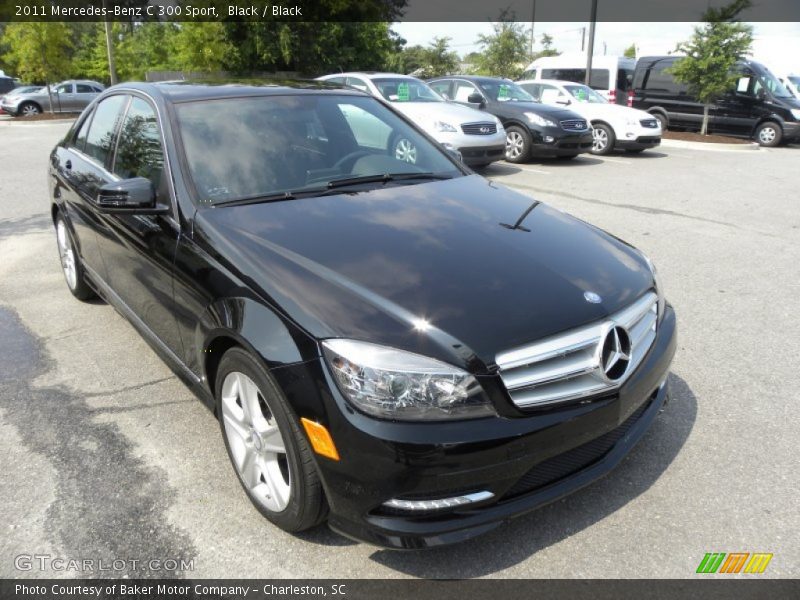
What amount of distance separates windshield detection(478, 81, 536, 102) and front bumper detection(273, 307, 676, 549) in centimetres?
1172

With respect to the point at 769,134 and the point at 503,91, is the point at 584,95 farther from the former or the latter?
the point at 769,134

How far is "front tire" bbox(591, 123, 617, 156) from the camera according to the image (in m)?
14.0

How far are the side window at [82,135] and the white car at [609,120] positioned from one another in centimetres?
1063

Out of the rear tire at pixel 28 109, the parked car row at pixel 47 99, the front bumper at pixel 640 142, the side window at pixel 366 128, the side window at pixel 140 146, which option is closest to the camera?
the side window at pixel 140 146

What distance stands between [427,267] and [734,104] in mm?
17694

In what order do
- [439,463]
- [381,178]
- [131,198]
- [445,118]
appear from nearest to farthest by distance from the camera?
[439,463] → [131,198] → [381,178] → [445,118]

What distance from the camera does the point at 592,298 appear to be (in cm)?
247

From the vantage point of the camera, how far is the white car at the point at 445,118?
34.9 feet

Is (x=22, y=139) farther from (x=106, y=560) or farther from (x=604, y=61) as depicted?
(x=106, y=560)

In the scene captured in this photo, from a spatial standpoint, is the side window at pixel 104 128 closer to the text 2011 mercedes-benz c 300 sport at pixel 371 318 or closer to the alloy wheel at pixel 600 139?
the text 2011 mercedes-benz c 300 sport at pixel 371 318

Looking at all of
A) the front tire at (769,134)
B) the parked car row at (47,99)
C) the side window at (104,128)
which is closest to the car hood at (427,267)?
the side window at (104,128)

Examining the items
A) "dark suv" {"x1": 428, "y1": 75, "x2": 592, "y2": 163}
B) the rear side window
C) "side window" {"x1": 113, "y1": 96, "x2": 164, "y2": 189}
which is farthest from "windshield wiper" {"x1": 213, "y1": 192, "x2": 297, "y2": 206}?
"dark suv" {"x1": 428, "y1": 75, "x2": 592, "y2": 163}

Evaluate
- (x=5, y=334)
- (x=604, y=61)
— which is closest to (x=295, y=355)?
(x=5, y=334)

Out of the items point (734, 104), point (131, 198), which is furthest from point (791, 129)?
point (131, 198)
